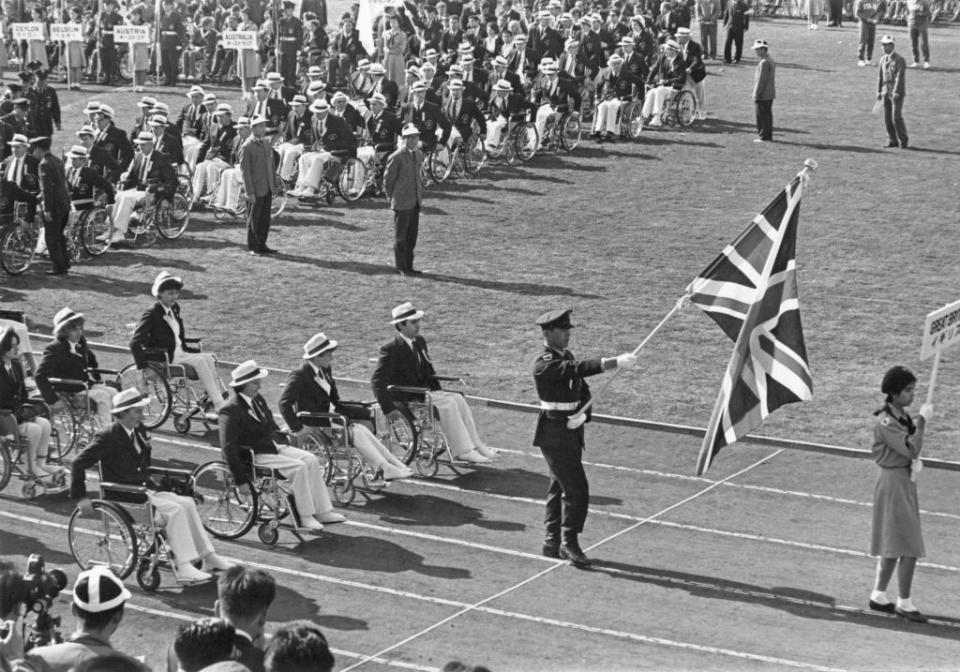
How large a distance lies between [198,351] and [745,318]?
24.5 feet

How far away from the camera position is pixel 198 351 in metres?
19.0

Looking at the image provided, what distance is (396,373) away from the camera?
56.8 feet

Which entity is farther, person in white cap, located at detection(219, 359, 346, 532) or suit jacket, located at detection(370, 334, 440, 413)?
suit jacket, located at detection(370, 334, 440, 413)

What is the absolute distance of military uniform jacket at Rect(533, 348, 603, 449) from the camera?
14453 mm

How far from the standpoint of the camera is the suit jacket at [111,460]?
14305 mm

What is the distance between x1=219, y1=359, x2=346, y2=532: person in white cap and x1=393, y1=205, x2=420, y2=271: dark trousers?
9934 millimetres

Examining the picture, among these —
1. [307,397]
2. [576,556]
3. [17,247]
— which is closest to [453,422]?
[307,397]

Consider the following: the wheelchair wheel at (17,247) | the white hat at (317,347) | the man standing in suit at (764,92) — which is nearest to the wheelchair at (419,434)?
the white hat at (317,347)

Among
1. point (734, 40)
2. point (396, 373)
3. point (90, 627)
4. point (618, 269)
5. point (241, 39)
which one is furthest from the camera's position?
point (734, 40)

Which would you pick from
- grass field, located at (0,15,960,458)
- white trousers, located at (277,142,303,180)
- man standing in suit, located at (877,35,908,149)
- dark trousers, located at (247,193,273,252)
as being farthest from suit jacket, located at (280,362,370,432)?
man standing in suit, located at (877,35,908,149)

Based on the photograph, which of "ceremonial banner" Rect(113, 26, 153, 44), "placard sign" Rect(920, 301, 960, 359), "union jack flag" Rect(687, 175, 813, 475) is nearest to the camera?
"placard sign" Rect(920, 301, 960, 359)

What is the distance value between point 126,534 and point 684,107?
23635 millimetres

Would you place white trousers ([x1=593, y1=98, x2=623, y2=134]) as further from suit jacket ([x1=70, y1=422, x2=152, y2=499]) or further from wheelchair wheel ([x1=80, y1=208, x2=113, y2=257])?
suit jacket ([x1=70, y1=422, x2=152, y2=499])

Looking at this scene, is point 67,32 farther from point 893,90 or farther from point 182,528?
point 182,528
